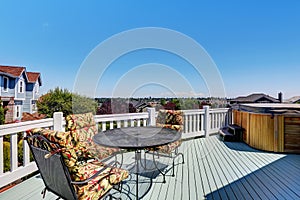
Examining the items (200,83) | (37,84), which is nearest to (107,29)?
(200,83)

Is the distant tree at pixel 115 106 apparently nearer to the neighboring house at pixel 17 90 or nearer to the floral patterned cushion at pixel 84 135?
the floral patterned cushion at pixel 84 135

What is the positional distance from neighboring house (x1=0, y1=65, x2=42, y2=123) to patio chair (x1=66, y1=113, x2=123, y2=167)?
39.8 feet

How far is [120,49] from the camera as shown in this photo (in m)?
4.93

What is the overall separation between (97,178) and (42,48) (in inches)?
500

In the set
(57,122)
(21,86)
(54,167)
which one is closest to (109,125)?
(57,122)

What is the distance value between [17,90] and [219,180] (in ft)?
54.2

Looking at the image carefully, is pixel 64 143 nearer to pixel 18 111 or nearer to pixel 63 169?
pixel 63 169

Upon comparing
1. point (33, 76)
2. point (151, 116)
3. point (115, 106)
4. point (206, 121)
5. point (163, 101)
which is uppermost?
point (33, 76)

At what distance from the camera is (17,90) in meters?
14.3

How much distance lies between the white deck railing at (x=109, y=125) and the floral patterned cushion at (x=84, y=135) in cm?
49

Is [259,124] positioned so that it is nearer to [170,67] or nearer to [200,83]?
[200,83]

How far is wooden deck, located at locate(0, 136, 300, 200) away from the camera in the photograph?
2.43 m

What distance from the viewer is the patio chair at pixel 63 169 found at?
1448mm

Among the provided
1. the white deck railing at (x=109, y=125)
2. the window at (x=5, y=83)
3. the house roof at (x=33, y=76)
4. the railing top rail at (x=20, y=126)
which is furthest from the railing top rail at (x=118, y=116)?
the house roof at (x=33, y=76)
